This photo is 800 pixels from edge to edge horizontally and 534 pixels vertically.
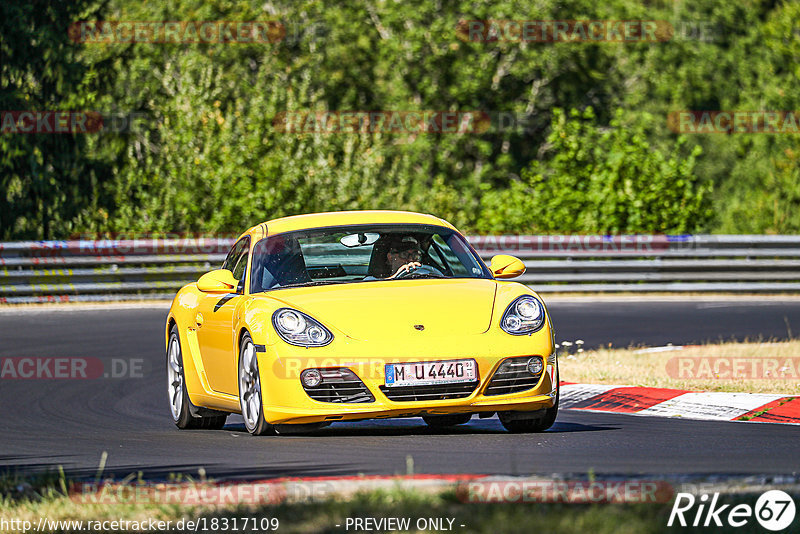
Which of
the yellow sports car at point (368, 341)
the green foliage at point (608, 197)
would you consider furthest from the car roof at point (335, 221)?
the green foliage at point (608, 197)

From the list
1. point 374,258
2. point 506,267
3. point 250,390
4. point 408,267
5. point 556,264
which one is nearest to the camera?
point 250,390

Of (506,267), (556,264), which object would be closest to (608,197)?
(556,264)

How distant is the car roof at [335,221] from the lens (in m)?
9.95

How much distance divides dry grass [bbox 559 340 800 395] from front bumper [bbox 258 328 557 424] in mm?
3156

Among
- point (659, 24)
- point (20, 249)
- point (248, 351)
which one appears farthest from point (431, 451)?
point (659, 24)

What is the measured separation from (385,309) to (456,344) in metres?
0.51

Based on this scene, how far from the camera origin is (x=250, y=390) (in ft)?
29.6

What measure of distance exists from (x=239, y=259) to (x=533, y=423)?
101 inches

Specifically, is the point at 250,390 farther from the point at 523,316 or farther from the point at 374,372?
the point at 523,316

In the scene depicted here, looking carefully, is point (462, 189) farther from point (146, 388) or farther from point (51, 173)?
point (146, 388)

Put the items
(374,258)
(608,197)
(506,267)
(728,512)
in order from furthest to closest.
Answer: (608,197)
(374,258)
(506,267)
(728,512)

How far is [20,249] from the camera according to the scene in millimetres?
23188

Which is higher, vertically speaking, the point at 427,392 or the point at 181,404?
the point at 427,392

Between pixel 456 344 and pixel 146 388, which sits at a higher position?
pixel 456 344
